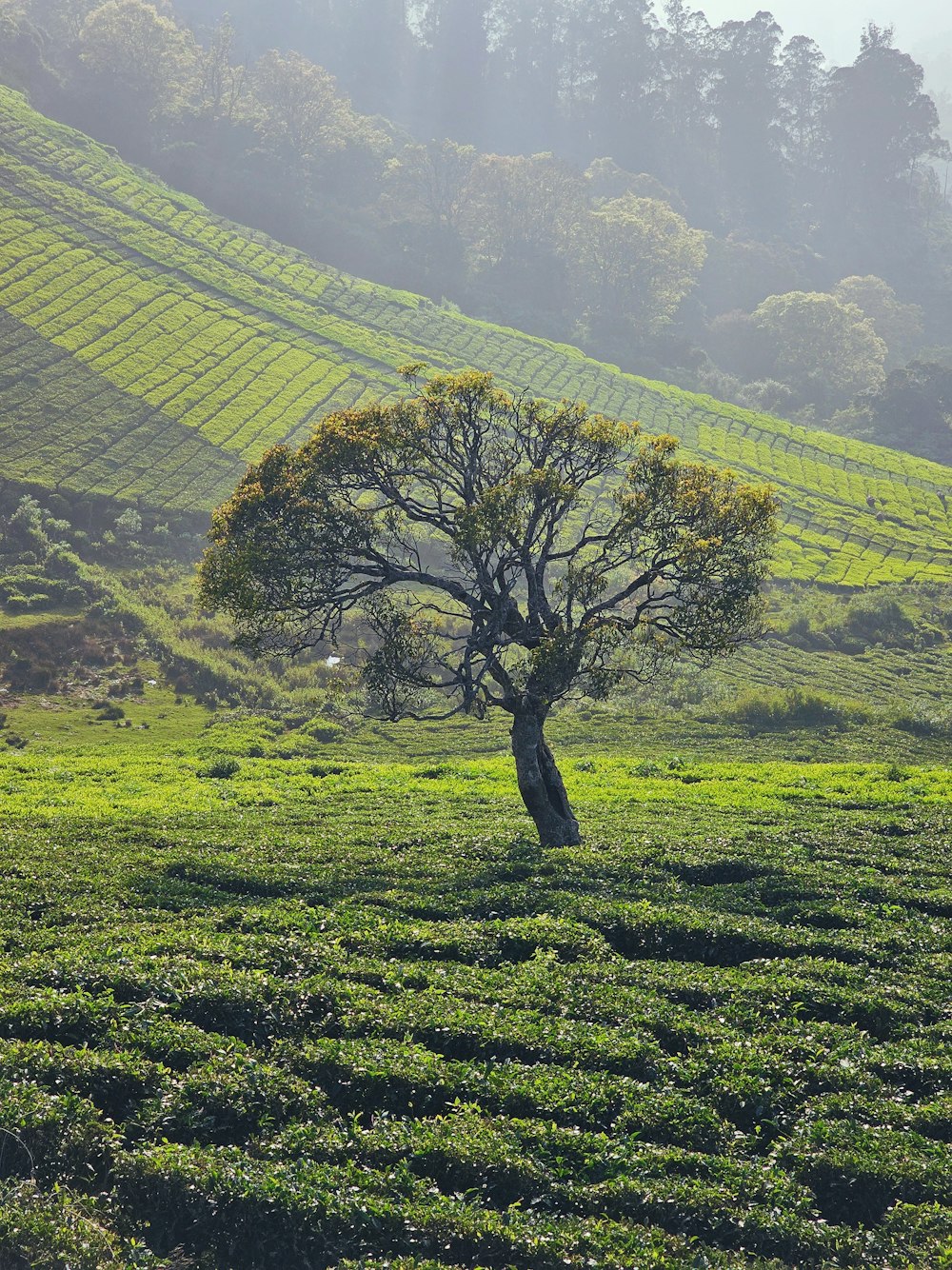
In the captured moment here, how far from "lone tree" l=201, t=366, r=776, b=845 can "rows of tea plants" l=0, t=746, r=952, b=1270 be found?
474cm

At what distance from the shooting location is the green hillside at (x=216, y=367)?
286 ft

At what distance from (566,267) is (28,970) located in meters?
180

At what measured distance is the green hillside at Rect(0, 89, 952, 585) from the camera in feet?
286

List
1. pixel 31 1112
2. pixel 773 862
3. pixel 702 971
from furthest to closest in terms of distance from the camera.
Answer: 1. pixel 773 862
2. pixel 702 971
3. pixel 31 1112

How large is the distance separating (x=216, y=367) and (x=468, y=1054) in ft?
326

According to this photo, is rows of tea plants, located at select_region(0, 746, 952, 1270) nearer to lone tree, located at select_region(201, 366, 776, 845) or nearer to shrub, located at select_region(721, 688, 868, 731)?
lone tree, located at select_region(201, 366, 776, 845)

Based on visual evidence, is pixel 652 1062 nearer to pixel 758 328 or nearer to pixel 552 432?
pixel 552 432

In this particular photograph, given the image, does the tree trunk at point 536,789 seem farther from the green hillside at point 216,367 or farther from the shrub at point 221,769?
the green hillside at point 216,367

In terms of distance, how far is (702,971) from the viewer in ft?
56.1

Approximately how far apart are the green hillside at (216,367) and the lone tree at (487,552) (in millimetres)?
56983

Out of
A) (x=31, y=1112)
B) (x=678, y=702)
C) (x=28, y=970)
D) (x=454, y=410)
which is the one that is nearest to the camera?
(x=31, y=1112)

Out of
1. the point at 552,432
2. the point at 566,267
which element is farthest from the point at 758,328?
the point at 552,432

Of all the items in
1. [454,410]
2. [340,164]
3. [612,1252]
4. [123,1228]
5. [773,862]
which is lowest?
[123,1228]

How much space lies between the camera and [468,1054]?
14.5 metres
